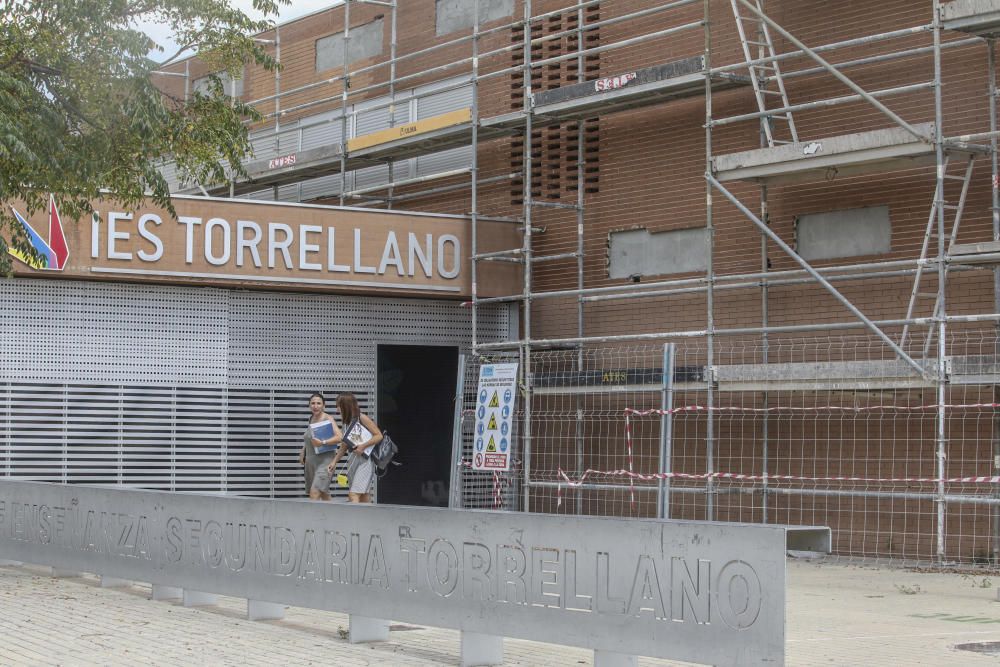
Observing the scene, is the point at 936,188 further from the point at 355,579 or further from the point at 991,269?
the point at 355,579

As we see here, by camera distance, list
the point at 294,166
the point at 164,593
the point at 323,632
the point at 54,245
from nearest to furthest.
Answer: the point at 323,632 → the point at 164,593 → the point at 54,245 → the point at 294,166

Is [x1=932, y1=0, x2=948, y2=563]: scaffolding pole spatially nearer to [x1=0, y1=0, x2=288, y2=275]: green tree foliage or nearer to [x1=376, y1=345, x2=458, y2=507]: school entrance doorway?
[x1=0, y1=0, x2=288, y2=275]: green tree foliage

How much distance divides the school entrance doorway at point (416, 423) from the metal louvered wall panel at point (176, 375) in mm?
1790

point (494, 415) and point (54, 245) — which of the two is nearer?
point (54, 245)

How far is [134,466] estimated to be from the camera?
771 inches

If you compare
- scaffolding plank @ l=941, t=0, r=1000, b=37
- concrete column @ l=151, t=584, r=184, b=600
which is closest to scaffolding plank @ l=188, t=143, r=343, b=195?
scaffolding plank @ l=941, t=0, r=1000, b=37

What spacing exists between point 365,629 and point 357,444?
585 centimetres

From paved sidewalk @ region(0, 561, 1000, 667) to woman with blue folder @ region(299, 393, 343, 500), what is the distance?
123 inches

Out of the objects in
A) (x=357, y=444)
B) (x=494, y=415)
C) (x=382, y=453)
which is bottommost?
(x=382, y=453)

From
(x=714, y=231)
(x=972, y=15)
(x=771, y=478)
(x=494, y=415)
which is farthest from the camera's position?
(x=494, y=415)

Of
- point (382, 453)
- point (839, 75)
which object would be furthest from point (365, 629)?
point (839, 75)

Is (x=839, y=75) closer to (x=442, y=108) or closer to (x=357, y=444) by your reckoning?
(x=357, y=444)

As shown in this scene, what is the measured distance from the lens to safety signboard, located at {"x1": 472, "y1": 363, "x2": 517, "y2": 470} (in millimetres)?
19062

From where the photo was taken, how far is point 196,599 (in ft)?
38.4
